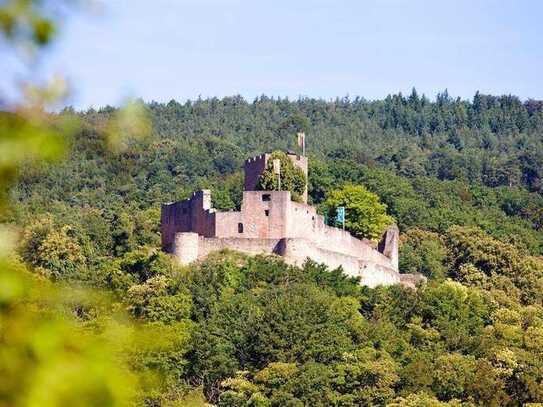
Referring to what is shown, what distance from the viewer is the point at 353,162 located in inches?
3376

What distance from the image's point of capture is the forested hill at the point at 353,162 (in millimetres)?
75812

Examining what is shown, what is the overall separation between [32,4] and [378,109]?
144m

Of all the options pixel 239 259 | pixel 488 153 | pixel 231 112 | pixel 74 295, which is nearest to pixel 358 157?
pixel 488 153

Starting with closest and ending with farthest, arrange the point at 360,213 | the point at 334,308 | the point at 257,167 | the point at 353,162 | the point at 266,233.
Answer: the point at 266,233 < the point at 334,308 < the point at 257,167 < the point at 360,213 < the point at 353,162

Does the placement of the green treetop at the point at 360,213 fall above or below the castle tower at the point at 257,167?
below

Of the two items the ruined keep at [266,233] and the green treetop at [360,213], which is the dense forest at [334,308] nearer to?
the ruined keep at [266,233]

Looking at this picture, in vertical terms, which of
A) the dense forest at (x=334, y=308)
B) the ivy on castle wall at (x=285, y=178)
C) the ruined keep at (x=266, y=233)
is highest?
the ivy on castle wall at (x=285, y=178)

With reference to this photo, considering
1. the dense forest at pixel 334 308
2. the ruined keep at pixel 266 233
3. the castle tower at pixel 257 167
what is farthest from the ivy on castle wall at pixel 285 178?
the dense forest at pixel 334 308

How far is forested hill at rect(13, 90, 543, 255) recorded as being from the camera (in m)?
75.8

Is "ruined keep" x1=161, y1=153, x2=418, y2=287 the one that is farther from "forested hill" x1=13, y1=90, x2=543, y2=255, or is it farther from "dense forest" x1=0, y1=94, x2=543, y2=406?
"forested hill" x1=13, y1=90, x2=543, y2=255

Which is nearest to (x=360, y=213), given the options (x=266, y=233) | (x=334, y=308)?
(x=334, y=308)

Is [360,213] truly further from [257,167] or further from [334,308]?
[334,308]

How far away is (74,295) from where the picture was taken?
3838 mm

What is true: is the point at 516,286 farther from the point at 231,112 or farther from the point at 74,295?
the point at 231,112
